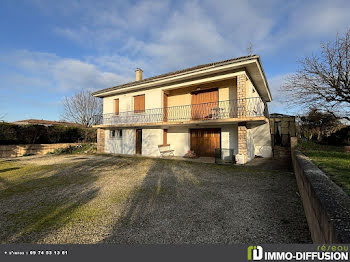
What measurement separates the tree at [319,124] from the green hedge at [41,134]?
21.2 meters

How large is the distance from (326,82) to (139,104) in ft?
41.9

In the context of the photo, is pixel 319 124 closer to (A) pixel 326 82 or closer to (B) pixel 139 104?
(A) pixel 326 82

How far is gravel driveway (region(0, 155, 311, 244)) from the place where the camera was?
250cm

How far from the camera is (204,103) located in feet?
33.7

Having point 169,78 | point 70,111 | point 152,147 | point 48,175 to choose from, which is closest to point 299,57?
point 169,78

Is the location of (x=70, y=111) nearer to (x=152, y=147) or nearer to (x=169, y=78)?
(x=152, y=147)

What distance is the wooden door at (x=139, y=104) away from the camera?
41.8 ft

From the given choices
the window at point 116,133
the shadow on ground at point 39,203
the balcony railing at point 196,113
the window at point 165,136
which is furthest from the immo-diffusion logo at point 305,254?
the window at point 116,133

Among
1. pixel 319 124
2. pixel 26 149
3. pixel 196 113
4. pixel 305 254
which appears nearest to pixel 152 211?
pixel 305 254

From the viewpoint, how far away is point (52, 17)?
7.67m

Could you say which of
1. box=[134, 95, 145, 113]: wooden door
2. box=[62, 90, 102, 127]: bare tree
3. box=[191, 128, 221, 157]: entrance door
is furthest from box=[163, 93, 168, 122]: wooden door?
box=[62, 90, 102, 127]: bare tree

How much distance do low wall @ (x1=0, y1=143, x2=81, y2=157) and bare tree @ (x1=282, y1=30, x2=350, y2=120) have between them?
65.4ft

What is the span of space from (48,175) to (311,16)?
46.1 feet

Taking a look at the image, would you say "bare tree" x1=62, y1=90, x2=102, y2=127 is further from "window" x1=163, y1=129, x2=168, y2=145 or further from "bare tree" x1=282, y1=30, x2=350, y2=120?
"bare tree" x1=282, y1=30, x2=350, y2=120
